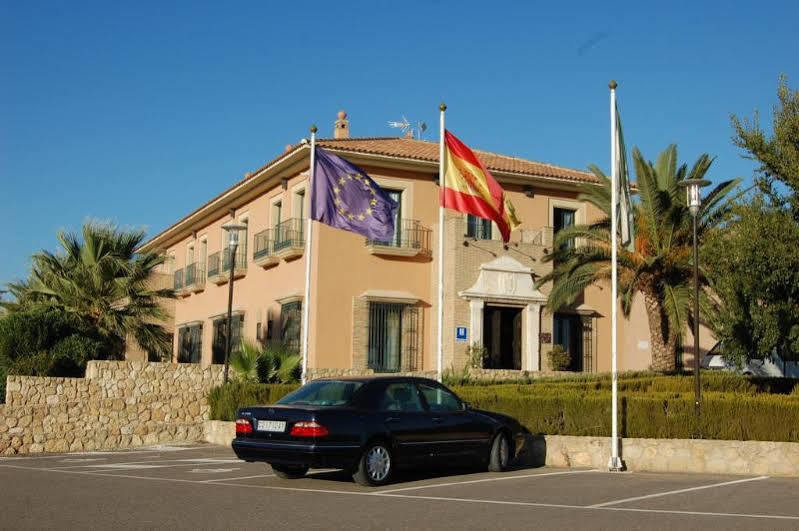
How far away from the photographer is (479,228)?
30219 millimetres

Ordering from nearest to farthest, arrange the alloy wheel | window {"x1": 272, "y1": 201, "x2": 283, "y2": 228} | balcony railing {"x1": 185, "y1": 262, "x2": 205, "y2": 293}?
the alloy wheel → window {"x1": 272, "y1": 201, "x2": 283, "y2": 228} → balcony railing {"x1": 185, "y1": 262, "x2": 205, "y2": 293}

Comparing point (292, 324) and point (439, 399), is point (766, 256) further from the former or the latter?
point (292, 324)

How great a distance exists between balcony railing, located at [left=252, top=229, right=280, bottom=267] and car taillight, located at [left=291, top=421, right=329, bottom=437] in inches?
699

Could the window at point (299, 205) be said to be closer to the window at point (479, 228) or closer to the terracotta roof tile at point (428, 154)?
the terracotta roof tile at point (428, 154)

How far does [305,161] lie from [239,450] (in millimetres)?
16884

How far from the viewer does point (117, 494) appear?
1152 cm

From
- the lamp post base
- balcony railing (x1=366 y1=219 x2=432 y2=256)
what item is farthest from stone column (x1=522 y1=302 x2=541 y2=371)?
the lamp post base

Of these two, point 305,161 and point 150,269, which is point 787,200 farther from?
point 150,269

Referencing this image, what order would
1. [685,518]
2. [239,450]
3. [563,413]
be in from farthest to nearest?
[563,413] → [239,450] → [685,518]

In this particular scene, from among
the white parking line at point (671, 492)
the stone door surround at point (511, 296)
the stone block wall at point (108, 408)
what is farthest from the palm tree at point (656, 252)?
the white parking line at point (671, 492)

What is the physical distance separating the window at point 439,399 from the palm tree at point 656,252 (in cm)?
1235

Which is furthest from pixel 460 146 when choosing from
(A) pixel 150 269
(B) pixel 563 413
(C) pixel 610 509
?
(A) pixel 150 269

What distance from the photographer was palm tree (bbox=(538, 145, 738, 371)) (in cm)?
2575

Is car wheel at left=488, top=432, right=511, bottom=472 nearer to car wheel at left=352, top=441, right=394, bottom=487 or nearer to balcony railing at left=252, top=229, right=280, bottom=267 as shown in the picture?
car wheel at left=352, top=441, right=394, bottom=487
